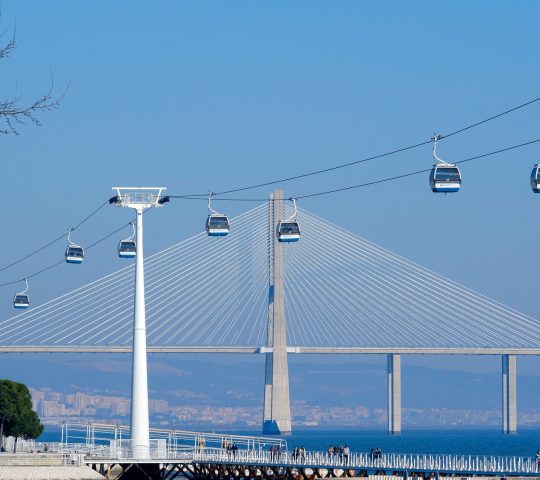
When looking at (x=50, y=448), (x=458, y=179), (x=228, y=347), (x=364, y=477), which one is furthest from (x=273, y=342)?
(x=458, y=179)

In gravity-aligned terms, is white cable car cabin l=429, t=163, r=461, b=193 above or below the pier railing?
above

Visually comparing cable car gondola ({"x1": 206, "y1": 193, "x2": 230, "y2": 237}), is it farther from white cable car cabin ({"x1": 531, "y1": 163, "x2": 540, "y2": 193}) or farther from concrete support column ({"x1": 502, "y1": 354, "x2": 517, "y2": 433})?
concrete support column ({"x1": 502, "y1": 354, "x2": 517, "y2": 433})

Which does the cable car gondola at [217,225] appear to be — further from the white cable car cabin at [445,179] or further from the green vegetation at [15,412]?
the green vegetation at [15,412]

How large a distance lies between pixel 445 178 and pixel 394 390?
120374mm

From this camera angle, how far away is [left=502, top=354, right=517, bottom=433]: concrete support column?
141 metres

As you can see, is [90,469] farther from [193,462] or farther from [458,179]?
[458,179]

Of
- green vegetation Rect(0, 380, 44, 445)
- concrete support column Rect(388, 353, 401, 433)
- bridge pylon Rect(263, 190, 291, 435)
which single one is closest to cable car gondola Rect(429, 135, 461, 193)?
green vegetation Rect(0, 380, 44, 445)

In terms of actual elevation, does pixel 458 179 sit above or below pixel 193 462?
above

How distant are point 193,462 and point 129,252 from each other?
6907mm

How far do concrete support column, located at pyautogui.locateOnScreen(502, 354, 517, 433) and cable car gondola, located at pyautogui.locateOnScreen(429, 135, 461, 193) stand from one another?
10988 centimetres

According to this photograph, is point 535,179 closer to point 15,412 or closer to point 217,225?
point 217,225

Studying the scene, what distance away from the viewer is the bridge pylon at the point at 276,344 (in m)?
118

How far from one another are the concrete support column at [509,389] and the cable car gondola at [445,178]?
110 m

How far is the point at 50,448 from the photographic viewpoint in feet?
188
